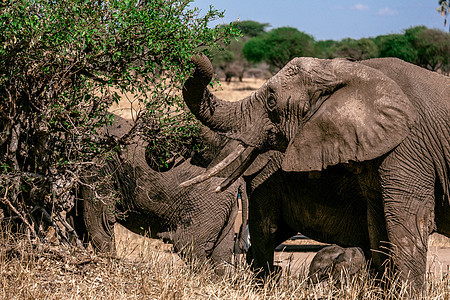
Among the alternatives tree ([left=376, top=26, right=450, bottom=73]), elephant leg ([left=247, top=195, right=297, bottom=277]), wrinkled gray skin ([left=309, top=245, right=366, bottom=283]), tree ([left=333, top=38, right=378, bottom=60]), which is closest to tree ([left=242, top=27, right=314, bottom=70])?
tree ([left=333, top=38, right=378, bottom=60])

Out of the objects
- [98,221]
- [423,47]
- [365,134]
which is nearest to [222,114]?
[365,134]

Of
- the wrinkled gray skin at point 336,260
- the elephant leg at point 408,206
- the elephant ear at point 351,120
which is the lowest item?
the wrinkled gray skin at point 336,260

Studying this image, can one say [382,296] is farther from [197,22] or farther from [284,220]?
[197,22]

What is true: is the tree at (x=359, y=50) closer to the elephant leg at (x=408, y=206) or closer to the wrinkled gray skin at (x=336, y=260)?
the wrinkled gray skin at (x=336, y=260)

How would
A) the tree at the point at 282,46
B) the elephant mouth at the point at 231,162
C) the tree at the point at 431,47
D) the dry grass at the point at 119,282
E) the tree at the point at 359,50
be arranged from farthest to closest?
the tree at the point at 282,46
the tree at the point at 359,50
the tree at the point at 431,47
the elephant mouth at the point at 231,162
the dry grass at the point at 119,282

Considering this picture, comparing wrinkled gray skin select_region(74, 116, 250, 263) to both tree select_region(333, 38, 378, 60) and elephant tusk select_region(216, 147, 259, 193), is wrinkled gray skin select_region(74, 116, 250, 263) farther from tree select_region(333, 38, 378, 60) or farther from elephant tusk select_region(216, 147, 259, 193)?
tree select_region(333, 38, 378, 60)

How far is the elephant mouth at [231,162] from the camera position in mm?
4570

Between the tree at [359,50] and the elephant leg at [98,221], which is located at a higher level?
the tree at [359,50]

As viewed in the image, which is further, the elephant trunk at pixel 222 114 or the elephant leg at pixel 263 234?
the elephant leg at pixel 263 234

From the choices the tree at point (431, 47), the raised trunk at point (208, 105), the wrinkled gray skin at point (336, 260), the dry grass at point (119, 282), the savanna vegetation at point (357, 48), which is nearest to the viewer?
the dry grass at point (119, 282)

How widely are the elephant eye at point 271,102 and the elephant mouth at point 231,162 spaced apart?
1.01 feet

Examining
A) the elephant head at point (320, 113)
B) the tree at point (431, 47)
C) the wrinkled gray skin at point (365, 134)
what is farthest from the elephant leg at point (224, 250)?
the tree at point (431, 47)

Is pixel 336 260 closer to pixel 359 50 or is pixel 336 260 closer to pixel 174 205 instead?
pixel 174 205

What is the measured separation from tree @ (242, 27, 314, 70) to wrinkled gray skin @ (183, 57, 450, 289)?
38820 mm
